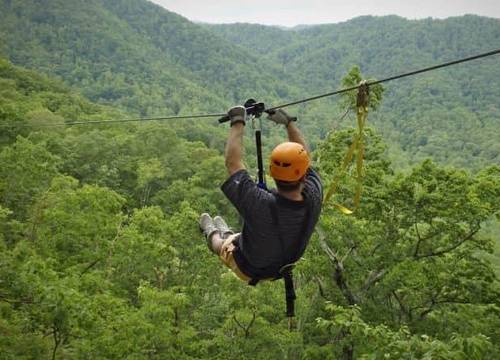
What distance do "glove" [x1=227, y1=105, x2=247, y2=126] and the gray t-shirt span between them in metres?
0.38

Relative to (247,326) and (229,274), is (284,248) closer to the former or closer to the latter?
(247,326)

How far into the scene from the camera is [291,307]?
166 inches

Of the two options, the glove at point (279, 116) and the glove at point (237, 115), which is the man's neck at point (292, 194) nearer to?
the glove at point (237, 115)

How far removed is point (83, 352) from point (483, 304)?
10233mm

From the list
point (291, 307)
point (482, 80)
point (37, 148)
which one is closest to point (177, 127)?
point (37, 148)

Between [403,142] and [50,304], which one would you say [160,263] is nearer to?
[50,304]

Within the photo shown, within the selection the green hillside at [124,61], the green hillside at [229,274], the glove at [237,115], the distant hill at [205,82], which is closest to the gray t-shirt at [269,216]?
the glove at [237,115]

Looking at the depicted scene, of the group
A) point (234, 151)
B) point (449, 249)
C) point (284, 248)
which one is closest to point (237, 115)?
point (234, 151)

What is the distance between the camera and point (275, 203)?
3.23m

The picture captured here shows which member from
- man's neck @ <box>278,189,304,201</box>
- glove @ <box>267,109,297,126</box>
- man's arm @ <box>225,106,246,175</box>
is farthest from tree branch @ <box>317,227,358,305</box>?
man's arm @ <box>225,106,246,175</box>

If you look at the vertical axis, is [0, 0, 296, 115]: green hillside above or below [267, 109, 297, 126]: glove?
below

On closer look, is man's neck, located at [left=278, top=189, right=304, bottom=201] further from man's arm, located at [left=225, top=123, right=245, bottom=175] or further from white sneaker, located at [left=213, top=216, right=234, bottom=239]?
white sneaker, located at [left=213, top=216, right=234, bottom=239]

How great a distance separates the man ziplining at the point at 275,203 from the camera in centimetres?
320

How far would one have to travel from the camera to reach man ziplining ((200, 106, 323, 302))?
320cm
